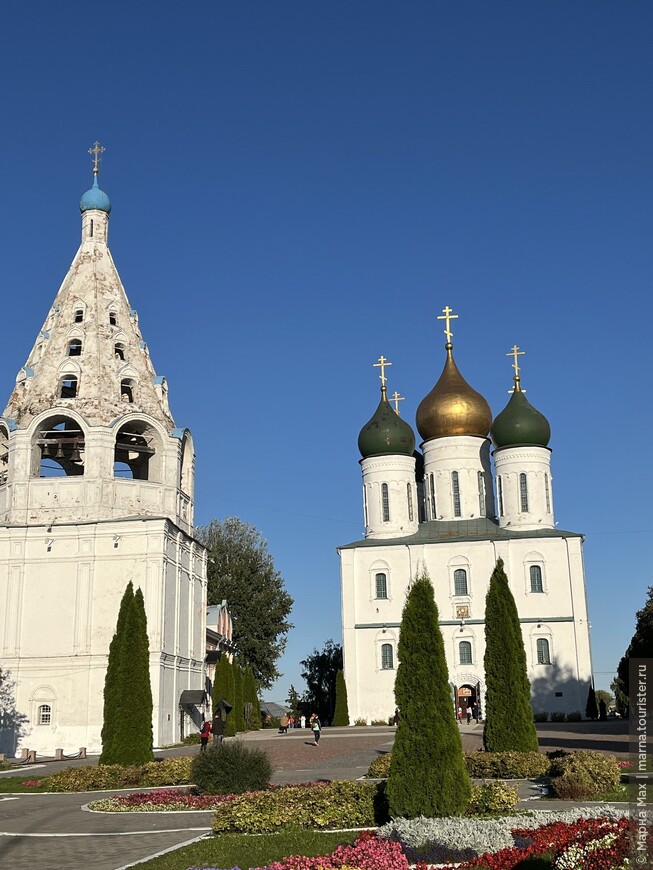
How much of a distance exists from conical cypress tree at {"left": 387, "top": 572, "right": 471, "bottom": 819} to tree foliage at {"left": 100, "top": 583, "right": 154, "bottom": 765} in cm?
1081

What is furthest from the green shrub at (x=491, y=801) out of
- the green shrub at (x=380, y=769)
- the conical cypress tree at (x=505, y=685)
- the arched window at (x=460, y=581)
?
the arched window at (x=460, y=581)

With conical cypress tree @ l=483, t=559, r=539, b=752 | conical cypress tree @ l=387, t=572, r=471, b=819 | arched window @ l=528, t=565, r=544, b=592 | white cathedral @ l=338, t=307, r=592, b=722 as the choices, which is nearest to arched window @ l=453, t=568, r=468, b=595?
white cathedral @ l=338, t=307, r=592, b=722

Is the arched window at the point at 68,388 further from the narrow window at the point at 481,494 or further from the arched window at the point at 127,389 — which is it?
the narrow window at the point at 481,494

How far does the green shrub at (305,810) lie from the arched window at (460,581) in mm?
32068

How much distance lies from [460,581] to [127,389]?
18.0 metres

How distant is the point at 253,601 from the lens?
52656mm

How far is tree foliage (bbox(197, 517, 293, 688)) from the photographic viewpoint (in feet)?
171

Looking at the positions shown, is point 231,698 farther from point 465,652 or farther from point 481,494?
point 481,494

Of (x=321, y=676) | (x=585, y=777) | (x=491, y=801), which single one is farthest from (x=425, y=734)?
(x=321, y=676)

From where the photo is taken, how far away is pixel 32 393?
1390 inches

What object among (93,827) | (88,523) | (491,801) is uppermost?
(88,523)

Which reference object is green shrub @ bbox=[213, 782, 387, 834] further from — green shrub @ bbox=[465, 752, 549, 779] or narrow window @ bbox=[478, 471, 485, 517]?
narrow window @ bbox=[478, 471, 485, 517]

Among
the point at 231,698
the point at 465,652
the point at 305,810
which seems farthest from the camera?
the point at 465,652

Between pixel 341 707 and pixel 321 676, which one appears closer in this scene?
pixel 341 707
